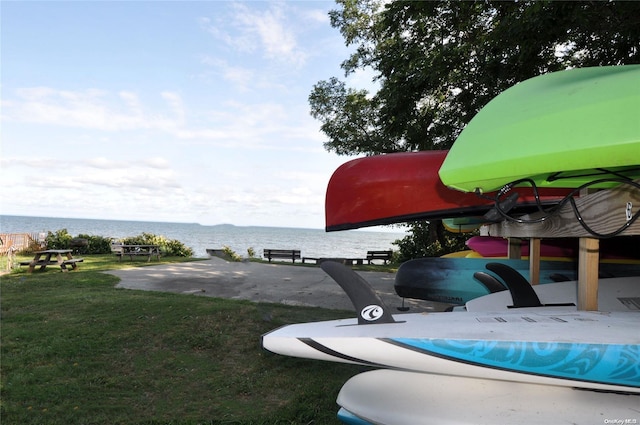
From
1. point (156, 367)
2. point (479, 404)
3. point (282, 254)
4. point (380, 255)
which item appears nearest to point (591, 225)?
point (479, 404)

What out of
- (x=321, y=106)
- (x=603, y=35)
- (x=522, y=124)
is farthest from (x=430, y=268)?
(x=321, y=106)

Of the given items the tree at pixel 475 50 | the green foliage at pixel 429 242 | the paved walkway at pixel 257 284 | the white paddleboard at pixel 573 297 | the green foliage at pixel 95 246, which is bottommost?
the paved walkway at pixel 257 284

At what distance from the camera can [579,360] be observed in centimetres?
171

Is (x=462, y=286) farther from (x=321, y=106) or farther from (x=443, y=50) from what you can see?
(x=321, y=106)

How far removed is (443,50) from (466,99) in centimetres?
155

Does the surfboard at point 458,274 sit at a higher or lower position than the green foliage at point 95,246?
higher

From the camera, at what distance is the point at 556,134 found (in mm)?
1901

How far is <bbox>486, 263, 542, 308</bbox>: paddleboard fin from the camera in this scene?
106 inches

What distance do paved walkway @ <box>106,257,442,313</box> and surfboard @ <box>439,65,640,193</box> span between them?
170 inches

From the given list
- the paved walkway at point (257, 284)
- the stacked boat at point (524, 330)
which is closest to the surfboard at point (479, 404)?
the stacked boat at point (524, 330)

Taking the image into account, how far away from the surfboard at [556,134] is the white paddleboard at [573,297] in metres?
0.98

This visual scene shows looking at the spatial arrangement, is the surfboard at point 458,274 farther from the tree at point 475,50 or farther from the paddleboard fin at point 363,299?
the tree at point 475,50

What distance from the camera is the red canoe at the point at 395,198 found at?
3316 millimetres

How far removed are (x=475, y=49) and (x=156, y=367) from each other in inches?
338
